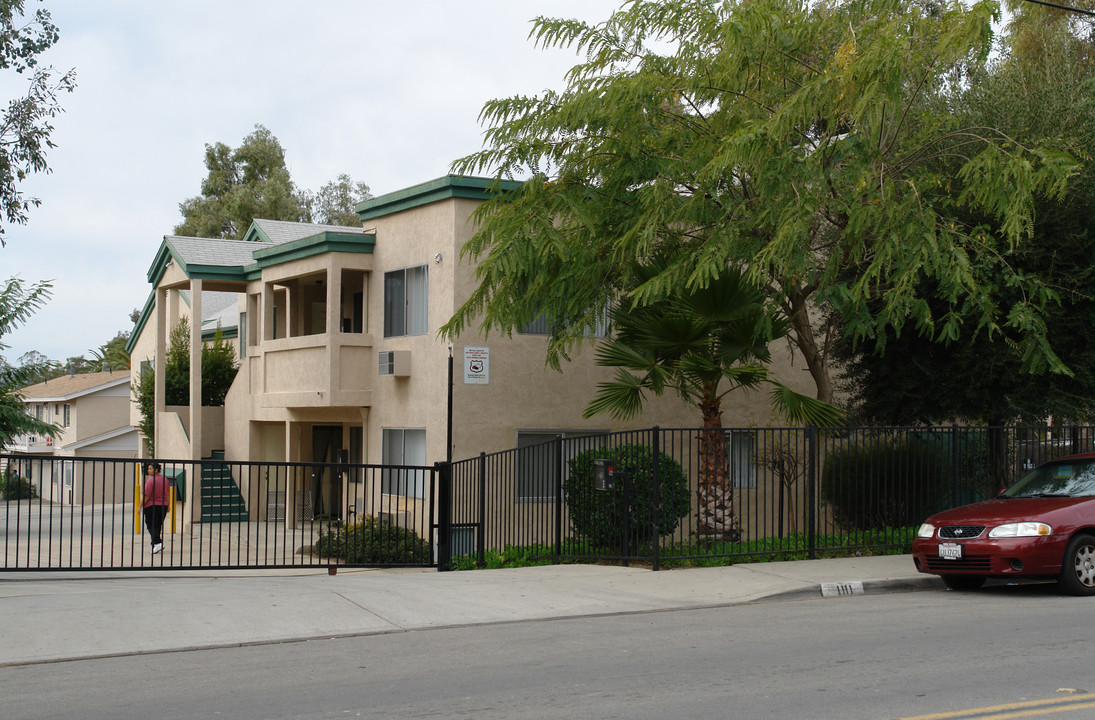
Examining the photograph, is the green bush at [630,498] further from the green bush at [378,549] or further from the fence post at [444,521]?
the green bush at [378,549]

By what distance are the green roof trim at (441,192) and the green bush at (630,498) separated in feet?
17.4

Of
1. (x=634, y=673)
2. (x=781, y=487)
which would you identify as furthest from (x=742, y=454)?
(x=634, y=673)

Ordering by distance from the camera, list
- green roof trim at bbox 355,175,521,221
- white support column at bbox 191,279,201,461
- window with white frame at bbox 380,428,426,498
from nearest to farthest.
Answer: green roof trim at bbox 355,175,521,221, window with white frame at bbox 380,428,426,498, white support column at bbox 191,279,201,461

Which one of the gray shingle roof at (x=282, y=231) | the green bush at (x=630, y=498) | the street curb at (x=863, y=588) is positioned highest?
the gray shingle roof at (x=282, y=231)

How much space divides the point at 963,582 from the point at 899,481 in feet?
8.84

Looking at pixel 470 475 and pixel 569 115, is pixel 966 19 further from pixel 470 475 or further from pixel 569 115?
pixel 470 475

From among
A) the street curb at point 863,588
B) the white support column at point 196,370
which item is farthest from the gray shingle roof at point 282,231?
the street curb at point 863,588

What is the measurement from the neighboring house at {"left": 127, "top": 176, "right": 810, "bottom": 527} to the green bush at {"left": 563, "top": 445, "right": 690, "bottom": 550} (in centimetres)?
299

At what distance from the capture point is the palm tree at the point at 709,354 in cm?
1423

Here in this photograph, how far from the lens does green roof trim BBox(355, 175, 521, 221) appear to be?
61.0 ft

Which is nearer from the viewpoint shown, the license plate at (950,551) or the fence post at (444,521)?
the license plate at (950,551)

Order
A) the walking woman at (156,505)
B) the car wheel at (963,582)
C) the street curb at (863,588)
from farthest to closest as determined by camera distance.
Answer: the walking woman at (156,505), the car wheel at (963,582), the street curb at (863,588)

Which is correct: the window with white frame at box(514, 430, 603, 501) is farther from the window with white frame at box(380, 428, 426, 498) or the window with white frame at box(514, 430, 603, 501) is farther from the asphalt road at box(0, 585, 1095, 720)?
the asphalt road at box(0, 585, 1095, 720)

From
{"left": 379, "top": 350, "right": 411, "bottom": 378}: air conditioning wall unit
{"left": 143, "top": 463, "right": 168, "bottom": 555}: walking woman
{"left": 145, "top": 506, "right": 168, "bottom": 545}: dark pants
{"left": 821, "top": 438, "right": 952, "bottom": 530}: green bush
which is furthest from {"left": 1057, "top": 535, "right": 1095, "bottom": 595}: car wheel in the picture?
{"left": 143, "top": 463, "right": 168, "bottom": 555}: walking woman
